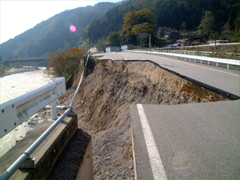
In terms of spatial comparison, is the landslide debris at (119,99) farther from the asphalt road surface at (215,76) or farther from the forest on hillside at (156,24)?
the forest on hillside at (156,24)

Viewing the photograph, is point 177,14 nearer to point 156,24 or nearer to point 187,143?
point 156,24

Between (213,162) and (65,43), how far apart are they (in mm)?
196230

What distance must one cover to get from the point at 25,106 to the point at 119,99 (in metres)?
13.1

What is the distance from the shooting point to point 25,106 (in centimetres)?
256

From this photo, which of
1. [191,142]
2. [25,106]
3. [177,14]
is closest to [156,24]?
[177,14]

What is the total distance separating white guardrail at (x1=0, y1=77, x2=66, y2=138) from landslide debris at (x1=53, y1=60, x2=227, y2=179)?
2.40 meters

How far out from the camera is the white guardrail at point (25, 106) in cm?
207

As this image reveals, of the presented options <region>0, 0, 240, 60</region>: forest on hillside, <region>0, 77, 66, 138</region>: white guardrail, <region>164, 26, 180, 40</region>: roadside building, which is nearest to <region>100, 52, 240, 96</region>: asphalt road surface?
<region>0, 77, 66, 138</region>: white guardrail

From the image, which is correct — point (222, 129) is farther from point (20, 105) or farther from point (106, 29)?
point (106, 29)

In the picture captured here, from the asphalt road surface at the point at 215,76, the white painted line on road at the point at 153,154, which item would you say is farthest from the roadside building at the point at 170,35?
the white painted line on road at the point at 153,154

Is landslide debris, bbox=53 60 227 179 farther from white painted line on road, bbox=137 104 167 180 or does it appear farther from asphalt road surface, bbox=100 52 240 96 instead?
white painted line on road, bbox=137 104 167 180

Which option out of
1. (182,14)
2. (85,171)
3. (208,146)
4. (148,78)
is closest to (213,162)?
(208,146)

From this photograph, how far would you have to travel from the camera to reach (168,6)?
490ft

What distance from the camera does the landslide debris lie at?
6096mm
